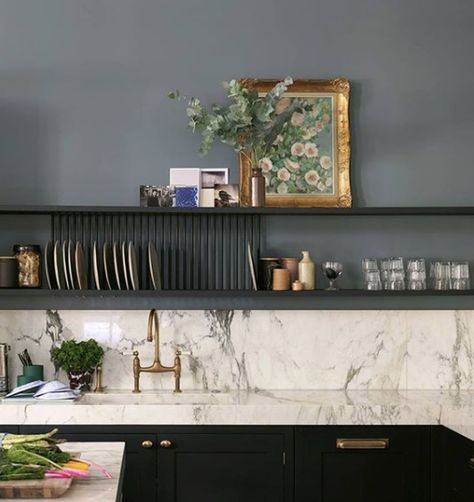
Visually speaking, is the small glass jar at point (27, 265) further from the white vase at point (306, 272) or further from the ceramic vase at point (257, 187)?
the white vase at point (306, 272)

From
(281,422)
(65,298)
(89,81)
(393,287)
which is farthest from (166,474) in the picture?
(89,81)

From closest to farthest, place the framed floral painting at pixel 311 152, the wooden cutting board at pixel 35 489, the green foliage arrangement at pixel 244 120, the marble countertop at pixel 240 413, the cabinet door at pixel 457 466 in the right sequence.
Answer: the wooden cutting board at pixel 35 489, the cabinet door at pixel 457 466, the marble countertop at pixel 240 413, the green foliage arrangement at pixel 244 120, the framed floral painting at pixel 311 152

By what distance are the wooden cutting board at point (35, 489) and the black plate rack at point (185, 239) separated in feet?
7.34

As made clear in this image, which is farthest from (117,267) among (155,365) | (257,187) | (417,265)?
(417,265)

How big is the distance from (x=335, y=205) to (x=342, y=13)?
3.27 ft

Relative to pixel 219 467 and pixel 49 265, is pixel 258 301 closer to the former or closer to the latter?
pixel 219 467

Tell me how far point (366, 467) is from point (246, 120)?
5.43 feet

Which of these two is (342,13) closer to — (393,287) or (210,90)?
(210,90)

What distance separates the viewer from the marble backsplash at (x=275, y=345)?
4.59m

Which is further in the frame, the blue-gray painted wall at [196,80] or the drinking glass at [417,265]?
the blue-gray painted wall at [196,80]

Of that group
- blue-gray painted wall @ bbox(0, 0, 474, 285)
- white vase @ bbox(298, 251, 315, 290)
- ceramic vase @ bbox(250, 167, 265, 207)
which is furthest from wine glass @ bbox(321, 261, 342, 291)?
ceramic vase @ bbox(250, 167, 265, 207)

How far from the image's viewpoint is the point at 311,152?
4648mm

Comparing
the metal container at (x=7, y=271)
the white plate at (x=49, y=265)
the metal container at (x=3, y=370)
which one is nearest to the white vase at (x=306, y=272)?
the white plate at (x=49, y=265)

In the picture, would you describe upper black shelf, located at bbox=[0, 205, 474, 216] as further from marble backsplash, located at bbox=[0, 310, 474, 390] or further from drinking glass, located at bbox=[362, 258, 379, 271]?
marble backsplash, located at bbox=[0, 310, 474, 390]
